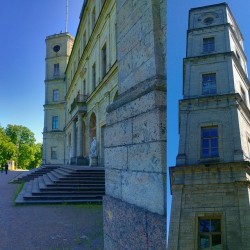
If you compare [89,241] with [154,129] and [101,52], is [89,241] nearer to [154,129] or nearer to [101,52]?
[154,129]

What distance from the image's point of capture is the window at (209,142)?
1.28m

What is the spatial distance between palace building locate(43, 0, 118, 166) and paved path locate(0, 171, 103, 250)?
11011mm

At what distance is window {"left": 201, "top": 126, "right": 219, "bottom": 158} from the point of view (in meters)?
1.28

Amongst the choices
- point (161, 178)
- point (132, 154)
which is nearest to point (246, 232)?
point (161, 178)

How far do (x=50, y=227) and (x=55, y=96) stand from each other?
4600cm

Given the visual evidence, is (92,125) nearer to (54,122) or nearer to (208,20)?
(54,122)

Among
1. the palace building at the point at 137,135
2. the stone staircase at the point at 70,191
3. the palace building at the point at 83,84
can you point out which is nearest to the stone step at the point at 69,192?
the stone staircase at the point at 70,191

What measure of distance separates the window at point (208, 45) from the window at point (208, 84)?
0.38 feet

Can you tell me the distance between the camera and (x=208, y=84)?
1.36 meters

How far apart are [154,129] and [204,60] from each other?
1386mm

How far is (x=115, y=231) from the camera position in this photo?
368cm

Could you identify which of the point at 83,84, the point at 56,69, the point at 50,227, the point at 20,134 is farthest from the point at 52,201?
the point at 20,134

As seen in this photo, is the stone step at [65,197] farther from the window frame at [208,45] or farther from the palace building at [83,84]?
the window frame at [208,45]

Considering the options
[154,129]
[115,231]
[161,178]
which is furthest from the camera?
[115,231]
